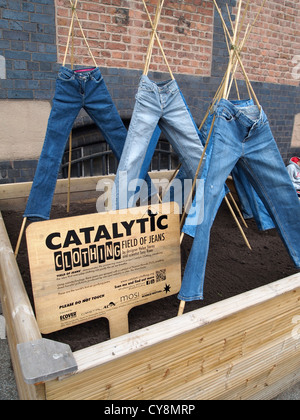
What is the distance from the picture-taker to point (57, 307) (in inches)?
57.4

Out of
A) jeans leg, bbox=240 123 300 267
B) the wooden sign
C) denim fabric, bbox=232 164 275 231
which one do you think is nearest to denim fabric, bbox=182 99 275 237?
denim fabric, bbox=232 164 275 231

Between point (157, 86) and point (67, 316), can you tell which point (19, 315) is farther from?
point (157, 86)

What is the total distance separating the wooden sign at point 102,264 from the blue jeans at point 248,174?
0.41 feet

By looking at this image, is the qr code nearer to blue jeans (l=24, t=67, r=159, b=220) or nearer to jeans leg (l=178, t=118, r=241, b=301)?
jeans leg (l=178, t=118, r=241, b=301)

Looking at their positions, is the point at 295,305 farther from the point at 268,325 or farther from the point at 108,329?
the point at 108,329

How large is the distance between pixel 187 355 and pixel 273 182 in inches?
43.7

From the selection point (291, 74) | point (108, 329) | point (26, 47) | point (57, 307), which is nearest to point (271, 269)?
point (108, 329)

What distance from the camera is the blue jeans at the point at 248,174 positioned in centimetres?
169

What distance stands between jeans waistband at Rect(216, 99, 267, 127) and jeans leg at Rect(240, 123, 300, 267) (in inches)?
2.1

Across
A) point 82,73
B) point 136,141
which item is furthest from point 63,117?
point 136,141

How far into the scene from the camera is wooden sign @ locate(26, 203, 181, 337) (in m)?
1.42

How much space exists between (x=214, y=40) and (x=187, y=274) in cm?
385

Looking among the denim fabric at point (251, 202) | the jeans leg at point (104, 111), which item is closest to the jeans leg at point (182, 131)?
the jeans leg at point (104, 111)

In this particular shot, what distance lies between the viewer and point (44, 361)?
3.33ft
